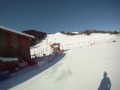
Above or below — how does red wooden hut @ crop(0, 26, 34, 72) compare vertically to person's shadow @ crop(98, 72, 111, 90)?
above

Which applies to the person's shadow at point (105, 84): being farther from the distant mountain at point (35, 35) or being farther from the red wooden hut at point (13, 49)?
the distant mountain at point (35, 35)

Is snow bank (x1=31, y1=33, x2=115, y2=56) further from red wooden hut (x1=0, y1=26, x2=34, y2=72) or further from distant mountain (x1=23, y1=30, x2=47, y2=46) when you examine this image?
red wooden hut (x1=0, y1=26, x2=34, y2=72)

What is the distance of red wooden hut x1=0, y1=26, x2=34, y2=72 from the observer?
55.4ft

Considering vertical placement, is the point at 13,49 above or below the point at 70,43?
below

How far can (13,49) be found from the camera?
62.3 ft

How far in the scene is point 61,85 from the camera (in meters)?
10.3

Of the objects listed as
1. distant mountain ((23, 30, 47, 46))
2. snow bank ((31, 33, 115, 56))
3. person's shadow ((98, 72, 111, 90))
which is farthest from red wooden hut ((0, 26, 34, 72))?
distant mountain ((23, 30, 47, 46))

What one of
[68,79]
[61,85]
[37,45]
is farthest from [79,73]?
[37,45]

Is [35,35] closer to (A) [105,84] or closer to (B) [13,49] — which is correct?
(B) [13,49]

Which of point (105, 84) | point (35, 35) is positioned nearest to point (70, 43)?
point (35, 35)

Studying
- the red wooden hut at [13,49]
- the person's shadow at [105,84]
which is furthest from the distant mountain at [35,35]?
the person's shadow at [105,84]

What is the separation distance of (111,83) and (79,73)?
3.06 metres

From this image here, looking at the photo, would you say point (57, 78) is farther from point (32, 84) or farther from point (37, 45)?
point (37, 45)

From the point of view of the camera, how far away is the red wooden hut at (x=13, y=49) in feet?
55.4
